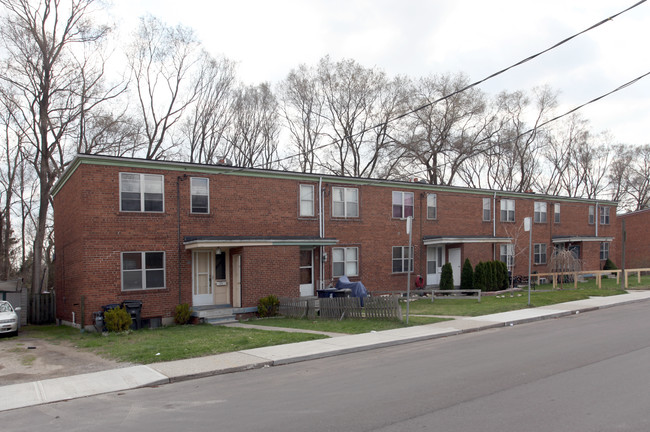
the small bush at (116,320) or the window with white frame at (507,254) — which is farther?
the window with white frame at (507,254)

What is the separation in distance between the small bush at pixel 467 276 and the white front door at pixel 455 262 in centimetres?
134

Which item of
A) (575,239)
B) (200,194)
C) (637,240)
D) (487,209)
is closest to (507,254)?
(487,209)

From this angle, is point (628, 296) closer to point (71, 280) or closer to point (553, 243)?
point (553, 243)

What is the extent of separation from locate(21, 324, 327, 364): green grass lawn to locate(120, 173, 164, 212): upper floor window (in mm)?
4429

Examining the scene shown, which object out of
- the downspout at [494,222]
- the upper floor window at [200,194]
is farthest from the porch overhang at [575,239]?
the upper floor window at [200,194]

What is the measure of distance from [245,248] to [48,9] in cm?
2093

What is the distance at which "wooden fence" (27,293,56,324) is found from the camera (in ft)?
81.3

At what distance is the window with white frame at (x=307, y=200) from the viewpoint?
74.9 feet

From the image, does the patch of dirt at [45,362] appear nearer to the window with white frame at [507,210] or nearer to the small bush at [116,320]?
the small bush at [116,320]

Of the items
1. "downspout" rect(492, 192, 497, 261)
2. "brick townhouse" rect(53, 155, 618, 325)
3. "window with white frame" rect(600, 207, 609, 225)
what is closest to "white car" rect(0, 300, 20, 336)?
"brick townhouse" rect(53, 155, 618, 325)

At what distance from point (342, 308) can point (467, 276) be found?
11.2 meters

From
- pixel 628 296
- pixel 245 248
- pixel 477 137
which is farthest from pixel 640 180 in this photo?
pixel 245 248

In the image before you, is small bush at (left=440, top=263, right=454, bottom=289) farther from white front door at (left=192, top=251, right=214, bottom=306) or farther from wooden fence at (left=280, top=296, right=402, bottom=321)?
white front door at (left=192, top=251, right=214, bottom=306)

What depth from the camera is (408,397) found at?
746cm
